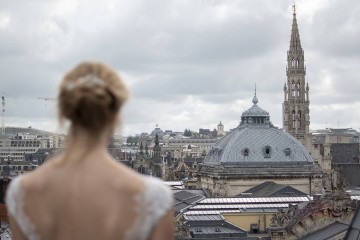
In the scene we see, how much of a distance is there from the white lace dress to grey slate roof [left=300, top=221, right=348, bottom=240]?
36.7 meters

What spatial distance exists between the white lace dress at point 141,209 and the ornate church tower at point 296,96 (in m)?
116

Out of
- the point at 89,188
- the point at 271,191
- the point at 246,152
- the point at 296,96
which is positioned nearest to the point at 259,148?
the point at 246,152

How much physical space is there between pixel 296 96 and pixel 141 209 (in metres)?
118

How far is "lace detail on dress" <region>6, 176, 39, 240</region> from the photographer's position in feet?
16.5

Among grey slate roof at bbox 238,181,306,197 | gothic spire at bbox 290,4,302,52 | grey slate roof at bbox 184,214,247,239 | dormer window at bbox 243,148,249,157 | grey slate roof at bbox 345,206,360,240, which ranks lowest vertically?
grey slate roof at bbox 184,214,247,239

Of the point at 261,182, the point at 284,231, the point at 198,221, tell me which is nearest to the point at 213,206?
the point at 198,221

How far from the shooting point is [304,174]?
8094 centimetres

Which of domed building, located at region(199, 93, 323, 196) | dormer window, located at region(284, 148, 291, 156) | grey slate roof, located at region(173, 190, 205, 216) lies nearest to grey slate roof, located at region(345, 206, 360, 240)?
grey slate roof, located at region(173, 190, 205, 216)

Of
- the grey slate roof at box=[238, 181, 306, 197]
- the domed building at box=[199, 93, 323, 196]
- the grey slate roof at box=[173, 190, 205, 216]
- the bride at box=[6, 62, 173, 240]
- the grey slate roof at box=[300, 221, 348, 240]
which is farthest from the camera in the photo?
the domed building at box=[199, 93, 323, 196]

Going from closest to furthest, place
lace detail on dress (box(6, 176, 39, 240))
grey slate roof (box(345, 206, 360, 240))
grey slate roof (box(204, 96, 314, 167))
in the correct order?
lace detail on dress (box(6, 176, 39, 240)), grey slate roof (box(345, 206, 360, 240)), grey slate roof (box(204, 96, 314, 167))

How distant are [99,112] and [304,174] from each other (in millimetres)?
76746

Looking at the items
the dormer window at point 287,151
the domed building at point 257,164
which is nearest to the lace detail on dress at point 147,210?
the domed building at point 257,164

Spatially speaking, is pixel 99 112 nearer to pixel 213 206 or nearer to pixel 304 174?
pixel 213 206

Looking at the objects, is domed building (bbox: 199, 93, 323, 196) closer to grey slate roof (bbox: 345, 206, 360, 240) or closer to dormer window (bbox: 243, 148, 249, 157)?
dormer window (bbox: 243, 148, 249, 157)
